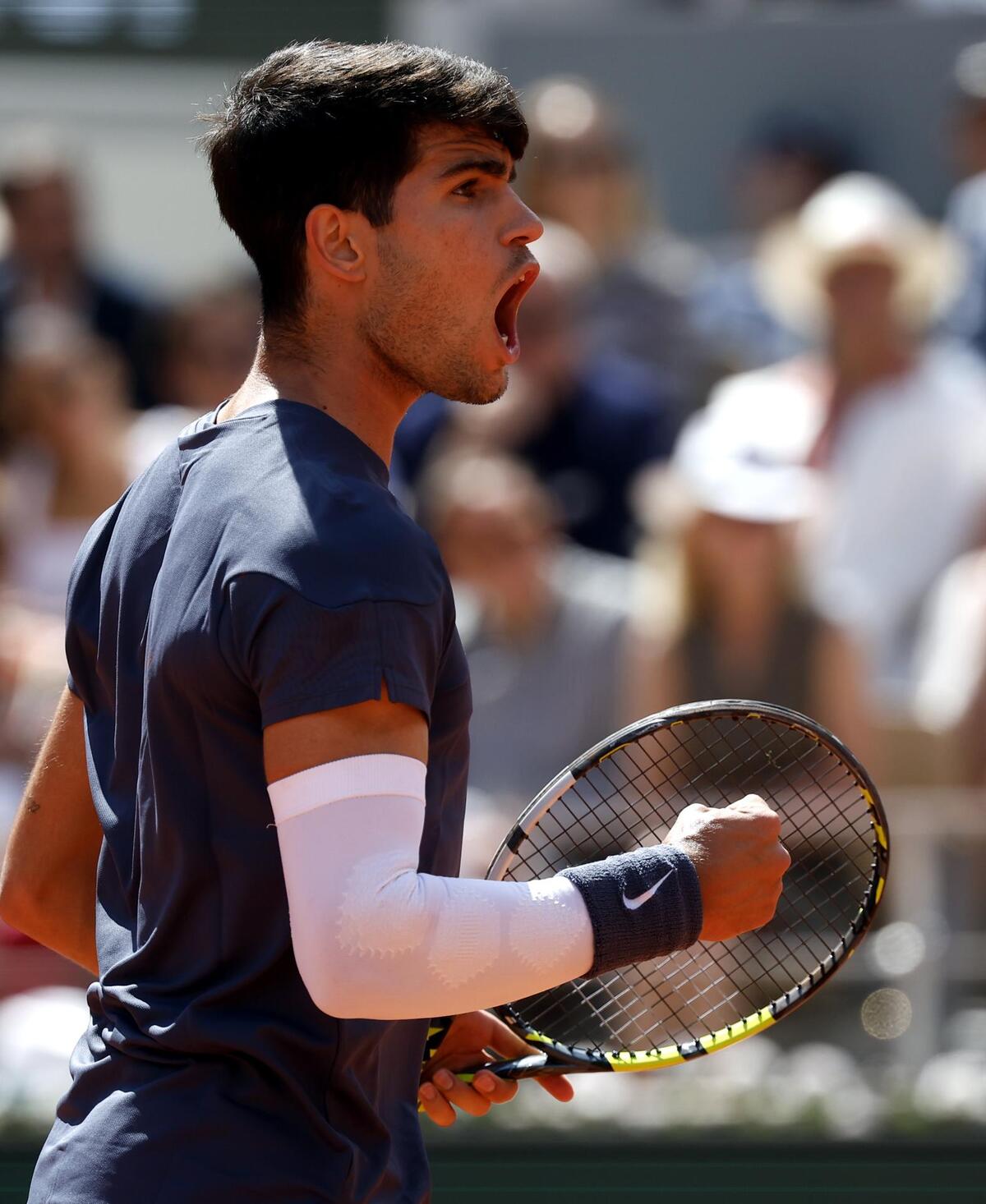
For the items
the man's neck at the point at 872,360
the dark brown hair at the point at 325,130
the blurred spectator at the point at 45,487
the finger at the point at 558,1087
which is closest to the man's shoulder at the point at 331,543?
the dark brown hair at the point at 325,130

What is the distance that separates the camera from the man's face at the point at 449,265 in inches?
72.4

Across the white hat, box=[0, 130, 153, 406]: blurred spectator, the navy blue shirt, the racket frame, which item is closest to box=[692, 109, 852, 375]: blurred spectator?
the white hat

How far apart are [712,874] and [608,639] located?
10.4 ft

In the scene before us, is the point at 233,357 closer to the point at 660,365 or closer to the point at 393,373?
the point at 660,365

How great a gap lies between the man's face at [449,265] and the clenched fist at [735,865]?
49 centimetres

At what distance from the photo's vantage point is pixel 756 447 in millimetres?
5418

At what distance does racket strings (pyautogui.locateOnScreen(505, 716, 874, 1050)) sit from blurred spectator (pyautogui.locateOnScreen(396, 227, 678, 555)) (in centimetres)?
141

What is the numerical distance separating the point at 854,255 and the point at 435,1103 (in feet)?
13.5

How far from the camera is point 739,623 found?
15.8 ft

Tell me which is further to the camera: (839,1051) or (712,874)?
(839,1051)

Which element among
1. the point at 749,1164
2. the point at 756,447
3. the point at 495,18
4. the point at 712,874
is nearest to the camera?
the point at 712,874

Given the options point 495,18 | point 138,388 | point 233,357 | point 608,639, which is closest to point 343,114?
point 608,639

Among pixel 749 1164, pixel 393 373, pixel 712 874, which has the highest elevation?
pixel 393 373

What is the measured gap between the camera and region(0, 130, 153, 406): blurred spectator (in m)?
6.69
